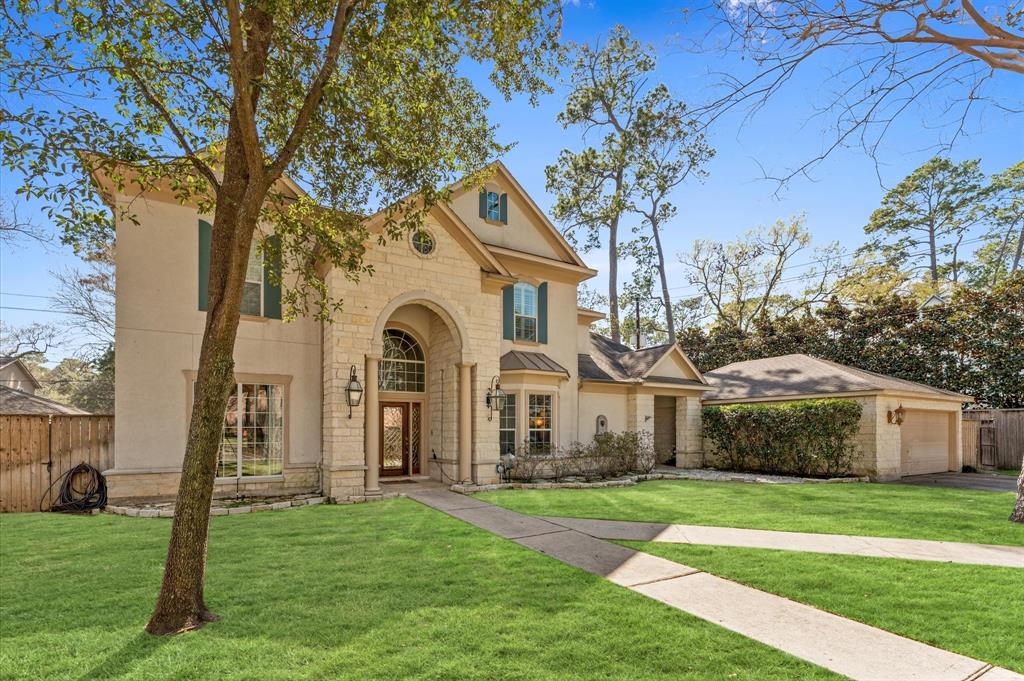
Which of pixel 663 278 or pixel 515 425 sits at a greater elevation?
pixel 663 278

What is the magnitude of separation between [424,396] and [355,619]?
385 inches

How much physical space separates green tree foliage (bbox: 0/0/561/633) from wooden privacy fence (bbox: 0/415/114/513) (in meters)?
5.74

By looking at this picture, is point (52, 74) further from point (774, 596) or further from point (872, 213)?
point (872, 213)

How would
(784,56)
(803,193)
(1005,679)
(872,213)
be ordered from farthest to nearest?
1. (872,213)
2. (803,193)
3. (784,56)
4. (1005,679)

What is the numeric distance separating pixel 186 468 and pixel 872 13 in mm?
9489

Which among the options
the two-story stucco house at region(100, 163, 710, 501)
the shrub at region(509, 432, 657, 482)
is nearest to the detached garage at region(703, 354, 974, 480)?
the two-story stucco house at region(100, 163, 710, 501)

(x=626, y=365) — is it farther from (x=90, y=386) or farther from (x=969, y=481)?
(x=90, y=386)

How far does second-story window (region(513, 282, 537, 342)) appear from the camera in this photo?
1580 centimetres

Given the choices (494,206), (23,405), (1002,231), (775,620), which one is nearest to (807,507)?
(775,620)

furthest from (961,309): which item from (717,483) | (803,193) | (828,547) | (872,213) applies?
(828,547)

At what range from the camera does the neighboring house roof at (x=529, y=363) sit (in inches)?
565

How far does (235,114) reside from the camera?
5156 mm

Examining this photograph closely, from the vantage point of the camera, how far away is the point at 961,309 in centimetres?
1955

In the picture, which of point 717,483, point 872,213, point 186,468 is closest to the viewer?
point 186,468
